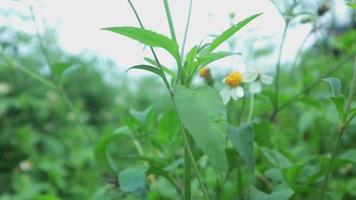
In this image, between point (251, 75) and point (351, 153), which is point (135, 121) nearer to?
point (251, 75)

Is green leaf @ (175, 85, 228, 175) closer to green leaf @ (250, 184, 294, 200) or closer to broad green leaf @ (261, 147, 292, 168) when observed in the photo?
green leaf @ (250, 184, 294, 200)

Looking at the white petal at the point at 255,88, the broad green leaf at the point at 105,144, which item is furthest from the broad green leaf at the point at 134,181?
the white petal at the point at 255,88

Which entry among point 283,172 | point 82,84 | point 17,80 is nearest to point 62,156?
point 17,80

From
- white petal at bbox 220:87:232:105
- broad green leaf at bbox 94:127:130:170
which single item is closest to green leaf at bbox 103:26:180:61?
white petal at bbox 220:87:232:105

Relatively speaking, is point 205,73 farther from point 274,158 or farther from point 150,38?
point 150,38

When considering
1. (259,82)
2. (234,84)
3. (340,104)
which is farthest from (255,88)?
(340,104)

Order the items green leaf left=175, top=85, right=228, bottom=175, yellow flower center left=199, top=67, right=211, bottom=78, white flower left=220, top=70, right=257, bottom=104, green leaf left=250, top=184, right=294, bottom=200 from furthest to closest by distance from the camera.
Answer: yellow flower center left=199, top=67, right=211, bottom=78, white flower left=220, top=70, right=257, bottom=104, green leaf left=250, top=184, right=294, bottom=200, green leaf left=175, top=85, right=228, bottom=175

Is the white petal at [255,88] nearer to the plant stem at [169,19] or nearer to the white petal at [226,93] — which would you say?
the white petal at [226,93]
